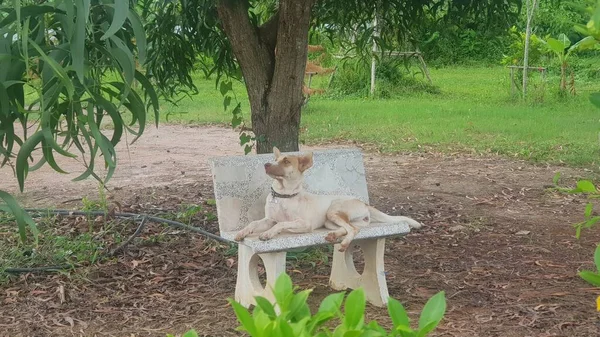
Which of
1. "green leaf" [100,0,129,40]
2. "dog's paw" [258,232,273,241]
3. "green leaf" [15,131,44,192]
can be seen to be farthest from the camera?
"dog's paw" [258,232,273,241]

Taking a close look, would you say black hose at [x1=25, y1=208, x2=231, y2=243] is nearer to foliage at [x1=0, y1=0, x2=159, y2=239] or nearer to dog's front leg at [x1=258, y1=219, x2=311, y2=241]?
dog's front leg at [x1=258, y1=219, x2=311, y2=241]

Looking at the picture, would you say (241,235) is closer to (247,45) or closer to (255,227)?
(255,227)

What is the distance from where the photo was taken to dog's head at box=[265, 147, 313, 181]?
3477 millimetres

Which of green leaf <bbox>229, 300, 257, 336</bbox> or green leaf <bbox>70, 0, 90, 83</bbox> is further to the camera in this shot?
green leaf <bbox>70, 0, 90, 83</bbox>

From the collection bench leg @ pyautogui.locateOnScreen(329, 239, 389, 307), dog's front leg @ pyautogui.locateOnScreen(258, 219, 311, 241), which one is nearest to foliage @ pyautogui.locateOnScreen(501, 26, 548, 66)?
bench leg @ pyautogui.locateOnScreen(329, 239, 389, 307)

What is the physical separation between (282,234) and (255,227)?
0.43 ft

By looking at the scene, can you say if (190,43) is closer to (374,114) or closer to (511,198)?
(511,198)

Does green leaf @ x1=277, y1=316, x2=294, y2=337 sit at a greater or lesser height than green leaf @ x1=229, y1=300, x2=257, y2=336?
greater

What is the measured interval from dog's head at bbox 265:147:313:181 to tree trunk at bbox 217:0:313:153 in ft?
3.98

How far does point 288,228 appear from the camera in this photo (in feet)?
11.3

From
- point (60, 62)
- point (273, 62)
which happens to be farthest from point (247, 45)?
point (60, 62)

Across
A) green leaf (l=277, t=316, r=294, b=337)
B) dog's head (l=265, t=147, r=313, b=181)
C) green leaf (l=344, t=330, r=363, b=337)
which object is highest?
green leaf (l=277, t=316, r=294, b=337)

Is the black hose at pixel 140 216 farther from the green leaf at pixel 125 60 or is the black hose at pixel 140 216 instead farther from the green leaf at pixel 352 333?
the green leaf at pixel 352 333

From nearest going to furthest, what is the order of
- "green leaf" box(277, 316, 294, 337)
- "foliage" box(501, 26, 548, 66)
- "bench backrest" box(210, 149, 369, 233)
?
"green leaf" box(277, 316, 294, 337) → "bench backrest" box(210, 149, 369, 233) → "foliage" box(501, 26, 548, 66)
